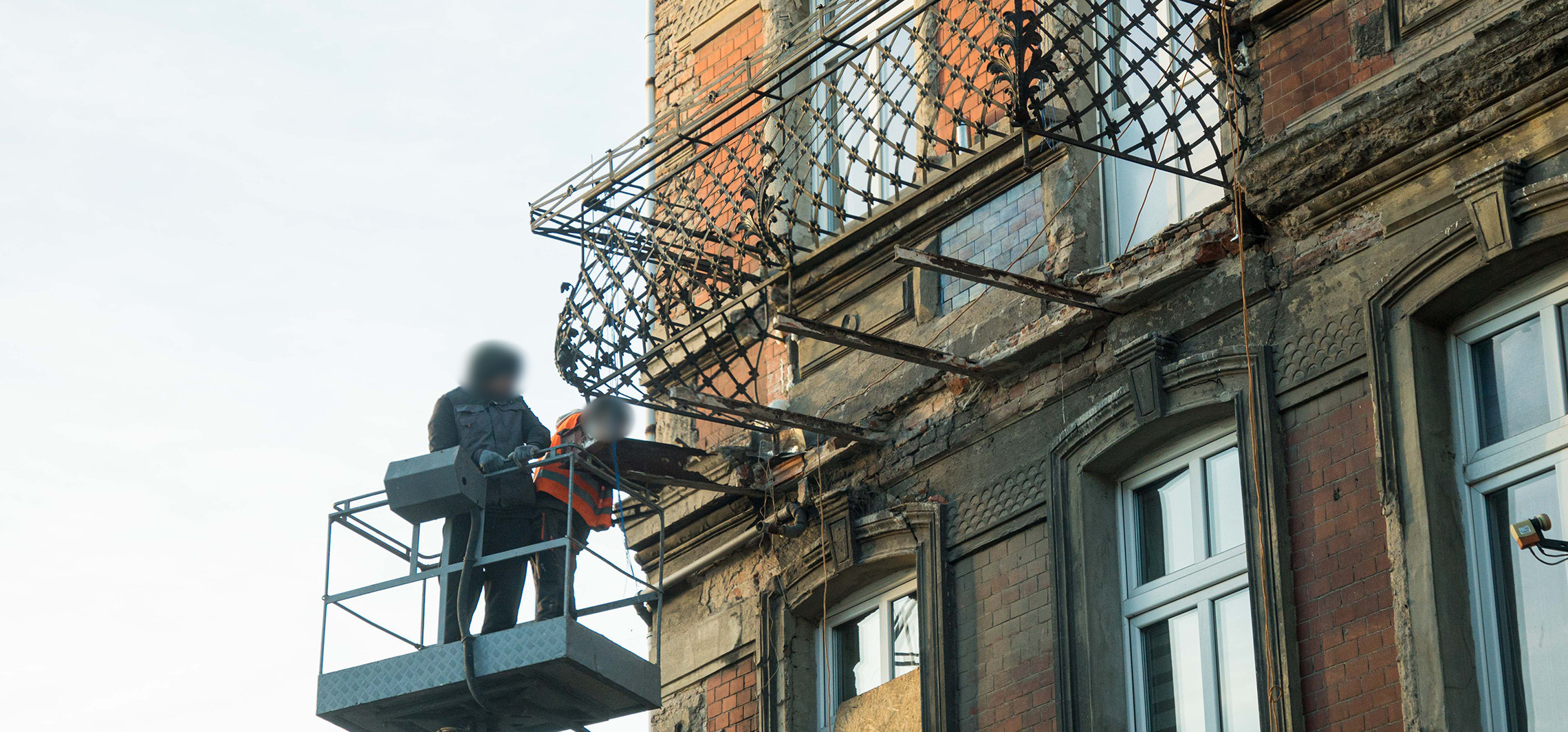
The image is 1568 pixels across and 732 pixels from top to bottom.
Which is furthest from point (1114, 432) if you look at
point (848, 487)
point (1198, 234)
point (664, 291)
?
point (664, 291)

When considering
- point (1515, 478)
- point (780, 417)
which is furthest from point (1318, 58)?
point (780, 417)

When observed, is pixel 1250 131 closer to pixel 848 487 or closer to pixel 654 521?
pixel 848 487

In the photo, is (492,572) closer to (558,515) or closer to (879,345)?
(558,515)

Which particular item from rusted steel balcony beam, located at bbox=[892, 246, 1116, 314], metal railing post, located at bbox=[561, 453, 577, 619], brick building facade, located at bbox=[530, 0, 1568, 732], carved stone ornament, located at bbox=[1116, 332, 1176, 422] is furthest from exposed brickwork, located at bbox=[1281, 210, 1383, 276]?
metal railing post, located at bbox=[561, 453, 577, 619]

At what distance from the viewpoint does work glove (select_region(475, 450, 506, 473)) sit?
11.7 metres

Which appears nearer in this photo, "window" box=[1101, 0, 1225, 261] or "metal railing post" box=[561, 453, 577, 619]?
"window" box=[1101, 0, 1225, 261]

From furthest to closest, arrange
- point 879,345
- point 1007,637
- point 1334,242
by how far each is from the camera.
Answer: point 879,345 → point 1007,637 → point 1334,242

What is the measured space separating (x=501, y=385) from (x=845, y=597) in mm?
2353

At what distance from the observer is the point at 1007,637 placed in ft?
34.9

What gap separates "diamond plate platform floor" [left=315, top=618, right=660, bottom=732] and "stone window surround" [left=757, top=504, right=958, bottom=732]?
0.84 m

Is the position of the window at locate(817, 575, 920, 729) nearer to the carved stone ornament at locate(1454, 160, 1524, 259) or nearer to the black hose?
the black hose

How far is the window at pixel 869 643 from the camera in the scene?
1170cm

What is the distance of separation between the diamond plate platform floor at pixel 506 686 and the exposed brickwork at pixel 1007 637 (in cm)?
189

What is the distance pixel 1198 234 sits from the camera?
1022 centimetres
